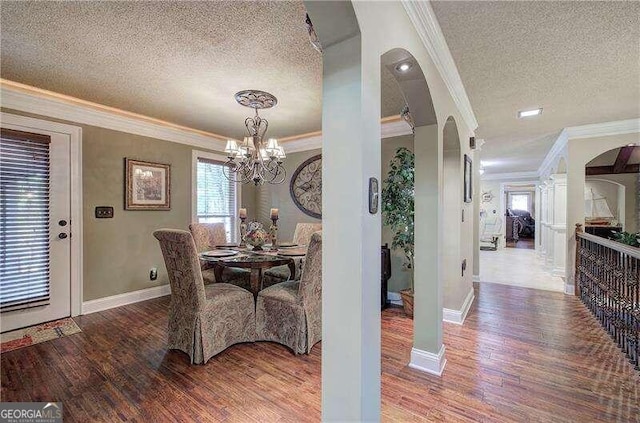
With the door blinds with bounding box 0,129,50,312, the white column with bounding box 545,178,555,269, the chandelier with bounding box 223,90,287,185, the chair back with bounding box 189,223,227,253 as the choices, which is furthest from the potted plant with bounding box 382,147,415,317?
the white column with bounding box 545,178,555,269

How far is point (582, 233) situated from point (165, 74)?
5390 mm

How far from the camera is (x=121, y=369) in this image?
2.12m

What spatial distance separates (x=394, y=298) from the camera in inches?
147

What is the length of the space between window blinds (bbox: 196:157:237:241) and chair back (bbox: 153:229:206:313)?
2.32m

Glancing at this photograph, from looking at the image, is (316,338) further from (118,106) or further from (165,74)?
(118,106)

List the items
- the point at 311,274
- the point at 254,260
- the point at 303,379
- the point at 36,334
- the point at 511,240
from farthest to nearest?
the point at 511,240 < the point at 36,334 < the point at 254,260 < the point at 311,274 < the point at 303,379

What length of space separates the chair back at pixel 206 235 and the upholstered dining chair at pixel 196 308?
107 centimetres

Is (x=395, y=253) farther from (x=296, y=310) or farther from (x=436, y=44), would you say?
(x=436, y=44)

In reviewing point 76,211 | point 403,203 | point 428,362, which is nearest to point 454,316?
point 428,362

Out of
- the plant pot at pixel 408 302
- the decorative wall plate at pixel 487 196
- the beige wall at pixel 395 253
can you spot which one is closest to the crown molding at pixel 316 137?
the beige wall at pixel 395 253

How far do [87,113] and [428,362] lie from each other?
14.1 ft

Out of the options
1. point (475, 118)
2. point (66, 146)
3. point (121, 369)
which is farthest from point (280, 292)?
point (475, 118)

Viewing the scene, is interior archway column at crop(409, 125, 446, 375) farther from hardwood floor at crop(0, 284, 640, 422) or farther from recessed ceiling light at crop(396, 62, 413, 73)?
recessed ceiling light at crop(396, 62, 413, 73)

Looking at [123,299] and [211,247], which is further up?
[211,247]
